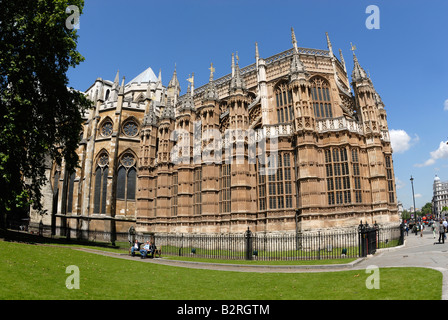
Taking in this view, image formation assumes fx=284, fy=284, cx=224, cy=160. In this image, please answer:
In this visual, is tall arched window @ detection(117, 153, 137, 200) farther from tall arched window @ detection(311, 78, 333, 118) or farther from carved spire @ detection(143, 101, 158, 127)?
tall arched window @ detection(311, 78, 333, 118)

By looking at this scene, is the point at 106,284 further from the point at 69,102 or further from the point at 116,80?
the point at 116,80

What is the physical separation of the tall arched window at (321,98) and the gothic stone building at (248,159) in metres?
0.10

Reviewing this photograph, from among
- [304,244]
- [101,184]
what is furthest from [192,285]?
[101,184]

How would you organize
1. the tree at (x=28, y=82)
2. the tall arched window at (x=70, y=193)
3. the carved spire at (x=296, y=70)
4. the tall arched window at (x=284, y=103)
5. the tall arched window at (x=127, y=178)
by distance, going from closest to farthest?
the tree at (x=28, y=82) → the carved spire at (x=296, y=70) → the tall arched window at (x=284, y=103) → the tall arched window at (x=127, y=178) → the tall arched window at (x=70, y=193)

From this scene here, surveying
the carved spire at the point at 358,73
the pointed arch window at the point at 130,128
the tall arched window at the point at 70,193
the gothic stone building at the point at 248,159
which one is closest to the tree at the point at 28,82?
the gothic stone building at the point at 248,159

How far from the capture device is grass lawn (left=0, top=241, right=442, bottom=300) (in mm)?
7539

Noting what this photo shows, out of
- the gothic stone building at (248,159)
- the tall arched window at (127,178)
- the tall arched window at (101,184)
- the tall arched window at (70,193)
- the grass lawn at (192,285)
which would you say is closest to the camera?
the grass lawn at (192,285)

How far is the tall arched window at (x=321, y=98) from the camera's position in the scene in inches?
1041

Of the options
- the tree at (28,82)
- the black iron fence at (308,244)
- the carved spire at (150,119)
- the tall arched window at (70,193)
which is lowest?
the black iron fence at (308,244)

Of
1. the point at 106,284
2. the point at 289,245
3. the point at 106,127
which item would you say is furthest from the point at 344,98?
the point at 106,127

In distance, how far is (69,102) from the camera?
20656 mm

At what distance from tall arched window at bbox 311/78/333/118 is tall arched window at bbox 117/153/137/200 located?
25.9m

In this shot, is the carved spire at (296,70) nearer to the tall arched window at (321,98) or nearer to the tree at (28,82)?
the tall arched window at (321,98)
